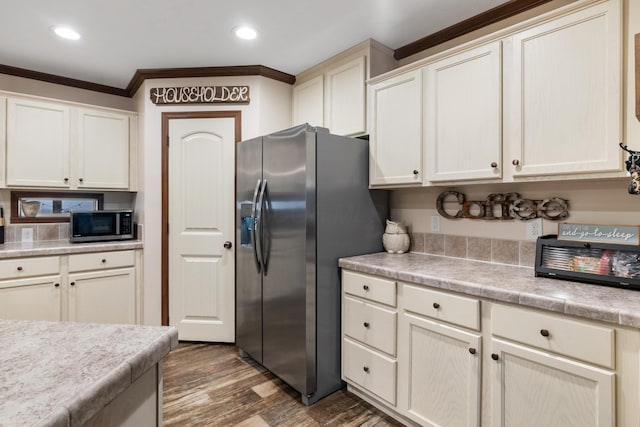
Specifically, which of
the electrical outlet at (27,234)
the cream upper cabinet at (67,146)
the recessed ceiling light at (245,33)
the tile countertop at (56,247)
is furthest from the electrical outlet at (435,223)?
the electrical outlet at (27,234)

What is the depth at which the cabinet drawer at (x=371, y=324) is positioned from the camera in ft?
6.40

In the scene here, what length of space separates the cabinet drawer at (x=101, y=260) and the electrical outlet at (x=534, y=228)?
3.10 metres

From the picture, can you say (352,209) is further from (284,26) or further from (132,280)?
(132,280)

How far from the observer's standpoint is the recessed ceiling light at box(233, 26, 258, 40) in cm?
237

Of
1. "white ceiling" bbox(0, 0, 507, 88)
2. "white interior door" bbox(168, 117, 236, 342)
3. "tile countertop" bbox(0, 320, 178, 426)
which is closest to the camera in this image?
"tile countertop" bbox(0, 320, 178, 426)

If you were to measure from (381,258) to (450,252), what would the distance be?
0.50 metres

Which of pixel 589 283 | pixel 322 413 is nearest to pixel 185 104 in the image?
pixel 322 413

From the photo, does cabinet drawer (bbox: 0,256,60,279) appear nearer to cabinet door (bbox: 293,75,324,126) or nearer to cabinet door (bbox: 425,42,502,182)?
cabinet door (bbox: 293,75,324,126)

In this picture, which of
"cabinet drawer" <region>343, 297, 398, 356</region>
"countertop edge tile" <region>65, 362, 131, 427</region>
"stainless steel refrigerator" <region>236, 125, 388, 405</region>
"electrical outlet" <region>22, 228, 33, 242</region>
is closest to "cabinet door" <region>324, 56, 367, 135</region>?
"stainless steel refrigerator" <region>236, 125, 388, 405</region>

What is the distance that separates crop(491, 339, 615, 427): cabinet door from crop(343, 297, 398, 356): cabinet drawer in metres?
0.57

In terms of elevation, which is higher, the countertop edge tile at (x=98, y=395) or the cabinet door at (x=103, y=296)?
the countertop edge tile at (x=98, y=395)

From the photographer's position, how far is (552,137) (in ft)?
5.34

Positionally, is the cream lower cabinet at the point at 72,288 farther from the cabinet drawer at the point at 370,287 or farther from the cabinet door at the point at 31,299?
the cabinet drawer at the point at 370,287

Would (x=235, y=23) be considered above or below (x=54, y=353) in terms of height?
above
